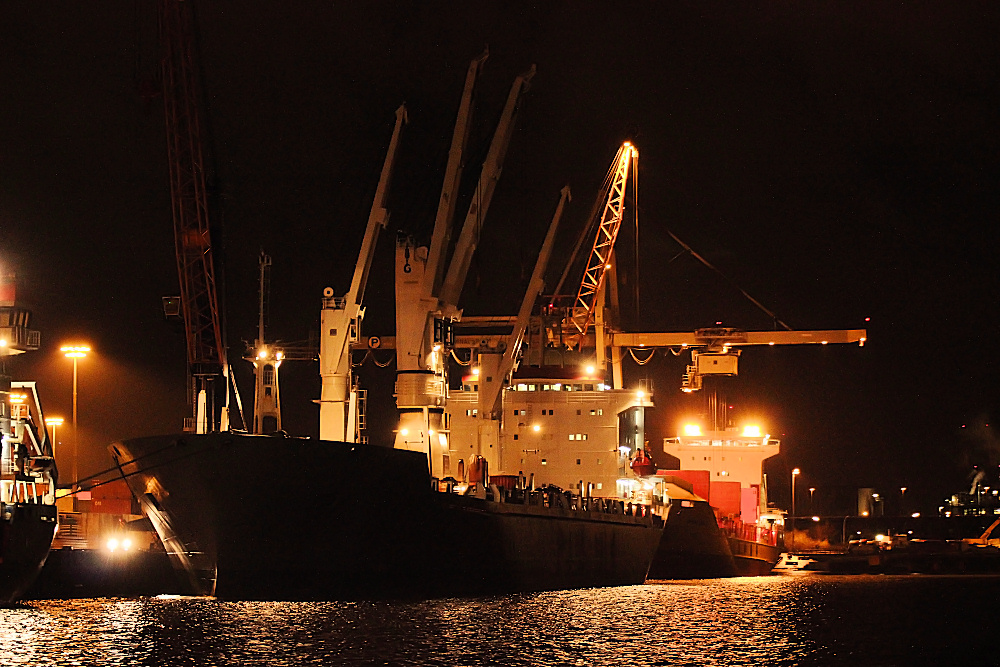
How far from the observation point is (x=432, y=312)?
123 ft

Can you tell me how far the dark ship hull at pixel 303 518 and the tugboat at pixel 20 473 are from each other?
87.5 inches

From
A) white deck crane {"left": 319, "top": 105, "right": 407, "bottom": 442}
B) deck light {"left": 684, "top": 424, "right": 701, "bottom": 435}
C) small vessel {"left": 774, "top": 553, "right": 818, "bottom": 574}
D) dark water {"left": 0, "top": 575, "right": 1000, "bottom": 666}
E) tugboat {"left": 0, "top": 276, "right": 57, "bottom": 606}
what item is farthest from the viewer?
small vessel {"left": 774, "top": 553, "right": 818, "bottom": 574}

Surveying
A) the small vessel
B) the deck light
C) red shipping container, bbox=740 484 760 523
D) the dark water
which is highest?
the deck light

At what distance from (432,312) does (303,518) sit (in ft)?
32.2

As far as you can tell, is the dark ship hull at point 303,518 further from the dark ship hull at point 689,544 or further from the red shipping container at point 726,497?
the red shipping container at point 726,497

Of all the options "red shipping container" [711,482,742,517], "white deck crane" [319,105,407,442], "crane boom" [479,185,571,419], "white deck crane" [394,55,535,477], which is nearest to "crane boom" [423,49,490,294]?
"white deck crane" [394,55,535,477]

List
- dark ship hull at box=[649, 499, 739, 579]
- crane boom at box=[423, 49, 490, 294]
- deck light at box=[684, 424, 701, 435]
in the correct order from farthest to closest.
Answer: deck light at box=[684, 424, 701, 435], dark ship hull at box=[649, 499, 739, 579], crane boom at box=[423, 49, 490, 294]

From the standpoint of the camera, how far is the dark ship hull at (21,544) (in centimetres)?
2909

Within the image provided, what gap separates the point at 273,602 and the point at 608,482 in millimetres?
15998

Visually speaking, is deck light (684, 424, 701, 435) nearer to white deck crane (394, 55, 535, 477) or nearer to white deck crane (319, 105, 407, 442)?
white deck crane (394, 55, 535, 477)

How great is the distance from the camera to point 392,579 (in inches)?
1223

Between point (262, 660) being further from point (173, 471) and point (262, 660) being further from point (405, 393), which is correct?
point (405, 393)

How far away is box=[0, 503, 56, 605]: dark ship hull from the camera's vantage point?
29.1 m

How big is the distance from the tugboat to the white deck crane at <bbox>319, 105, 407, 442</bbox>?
796cm
